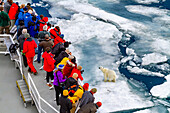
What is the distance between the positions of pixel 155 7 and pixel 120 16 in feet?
11.8

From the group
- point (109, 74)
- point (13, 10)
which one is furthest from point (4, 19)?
point (109, 74)

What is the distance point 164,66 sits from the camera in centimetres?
1252

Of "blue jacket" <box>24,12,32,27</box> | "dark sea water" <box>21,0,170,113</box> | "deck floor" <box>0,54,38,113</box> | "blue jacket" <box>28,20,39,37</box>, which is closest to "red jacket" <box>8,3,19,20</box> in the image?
"blue jacket" <box>24,12,32,27</box>

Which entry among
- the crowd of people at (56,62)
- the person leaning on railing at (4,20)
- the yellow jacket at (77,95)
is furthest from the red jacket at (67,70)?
the person leaning on railing at (4,20)

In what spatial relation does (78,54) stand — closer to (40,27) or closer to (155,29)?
(40,27)

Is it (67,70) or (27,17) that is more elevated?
(27,17)

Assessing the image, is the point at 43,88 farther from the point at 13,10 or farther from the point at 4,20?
the point at 13,10

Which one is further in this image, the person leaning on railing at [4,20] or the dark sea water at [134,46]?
the dark sea water at [134,46]

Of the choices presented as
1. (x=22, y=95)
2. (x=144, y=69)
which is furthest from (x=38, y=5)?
(x=22, y=95)

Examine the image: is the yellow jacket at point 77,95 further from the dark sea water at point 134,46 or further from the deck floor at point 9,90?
the dark sea water at point 134,46

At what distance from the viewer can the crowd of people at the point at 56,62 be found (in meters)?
6.59

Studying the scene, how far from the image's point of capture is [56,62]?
8.41 meters

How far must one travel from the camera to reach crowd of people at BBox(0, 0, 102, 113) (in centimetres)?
659

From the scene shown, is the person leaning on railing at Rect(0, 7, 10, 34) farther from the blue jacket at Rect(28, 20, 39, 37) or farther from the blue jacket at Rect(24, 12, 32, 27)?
the blue jacket at Rect(28, 20, 39, 37)
